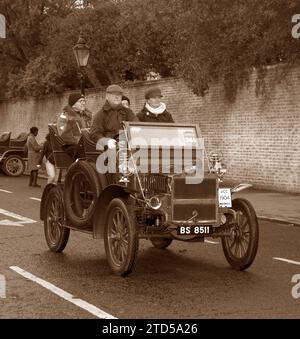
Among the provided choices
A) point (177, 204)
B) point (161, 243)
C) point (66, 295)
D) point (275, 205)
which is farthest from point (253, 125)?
point (66, 295)

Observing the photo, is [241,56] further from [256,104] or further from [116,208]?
[116,208]

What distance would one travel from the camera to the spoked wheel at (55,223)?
940 centimetres

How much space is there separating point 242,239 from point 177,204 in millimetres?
964

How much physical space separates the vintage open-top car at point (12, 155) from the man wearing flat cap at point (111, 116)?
54.1 feet

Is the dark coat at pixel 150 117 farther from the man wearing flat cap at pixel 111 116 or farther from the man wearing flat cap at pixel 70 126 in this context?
the man wearing flat cap at pixel 70 126

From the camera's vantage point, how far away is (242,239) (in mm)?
8375

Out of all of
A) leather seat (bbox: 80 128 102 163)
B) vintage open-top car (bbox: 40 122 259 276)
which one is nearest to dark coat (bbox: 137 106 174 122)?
vintage open-top car (bbox: 40 122 259 276)

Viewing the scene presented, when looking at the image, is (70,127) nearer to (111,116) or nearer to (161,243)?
(111,116)

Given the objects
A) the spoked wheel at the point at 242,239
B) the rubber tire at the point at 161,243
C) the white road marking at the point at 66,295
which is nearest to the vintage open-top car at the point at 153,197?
the spoked wheel at the point at 242,239

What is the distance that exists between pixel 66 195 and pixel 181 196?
5.96ft

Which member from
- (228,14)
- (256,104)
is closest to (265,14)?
(228,14)

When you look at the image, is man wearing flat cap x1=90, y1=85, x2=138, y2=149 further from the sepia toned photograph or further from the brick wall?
the brick wall
